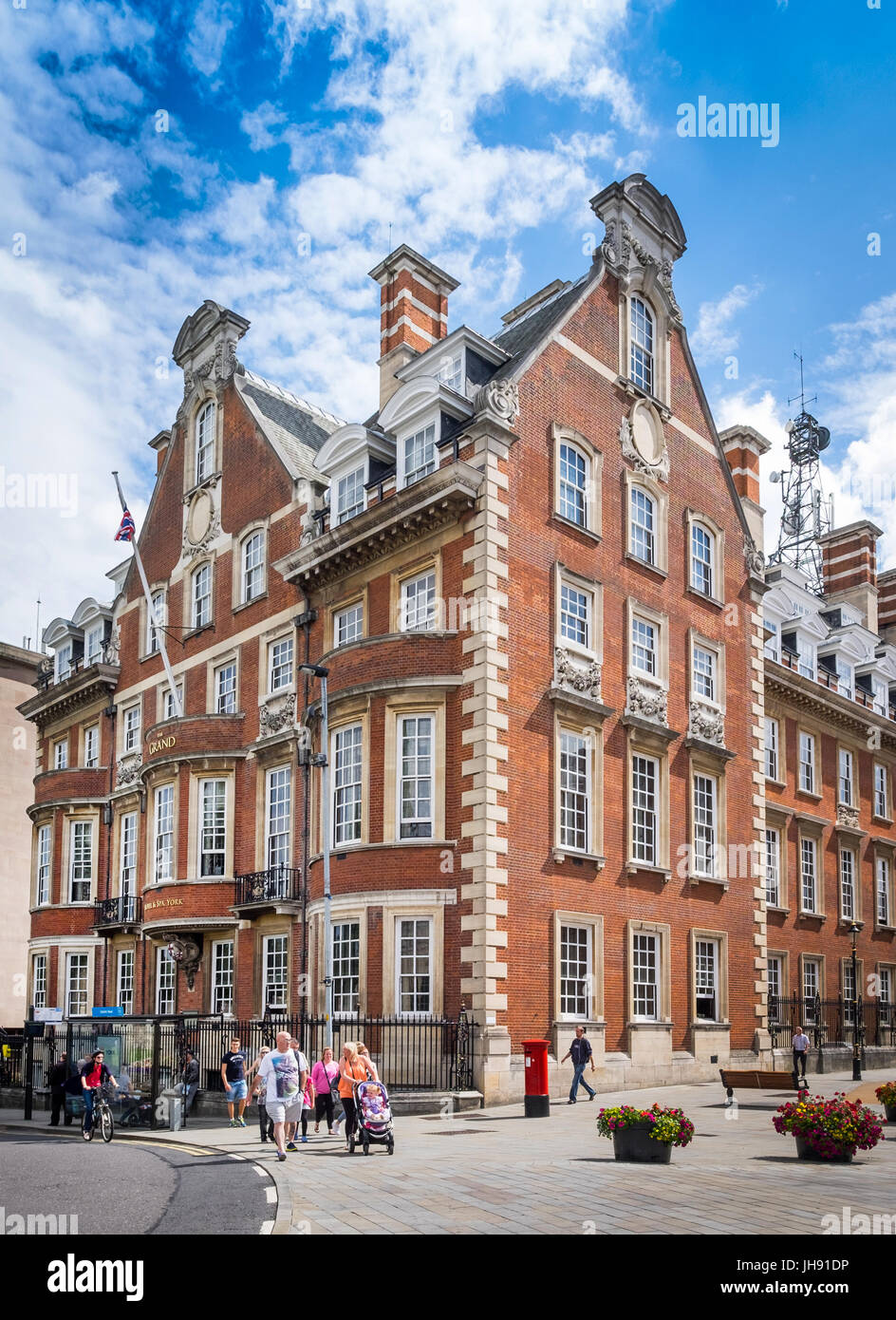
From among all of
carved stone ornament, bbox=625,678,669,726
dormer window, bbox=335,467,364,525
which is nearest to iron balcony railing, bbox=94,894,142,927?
dormer window, bbox=335,467,364,525

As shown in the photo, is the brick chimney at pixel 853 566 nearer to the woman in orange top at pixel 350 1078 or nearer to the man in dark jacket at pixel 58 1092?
the man in dark jacket at pixel 58 1092

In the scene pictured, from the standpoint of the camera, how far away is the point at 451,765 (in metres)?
27.6

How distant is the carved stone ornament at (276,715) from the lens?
32.9 m

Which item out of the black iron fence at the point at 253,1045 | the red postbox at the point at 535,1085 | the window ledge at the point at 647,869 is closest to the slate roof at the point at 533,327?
the window ledge at the point at 647,869

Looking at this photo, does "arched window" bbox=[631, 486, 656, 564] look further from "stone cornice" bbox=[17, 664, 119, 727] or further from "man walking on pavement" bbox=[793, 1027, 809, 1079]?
"stone cornice" bbox=[17, 664, 119, 727]

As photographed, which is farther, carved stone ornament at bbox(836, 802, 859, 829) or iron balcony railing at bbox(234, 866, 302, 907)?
carved stone ornament at bbox(836, 802, 859, 829)

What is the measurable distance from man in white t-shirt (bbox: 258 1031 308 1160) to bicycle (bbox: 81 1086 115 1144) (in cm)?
609

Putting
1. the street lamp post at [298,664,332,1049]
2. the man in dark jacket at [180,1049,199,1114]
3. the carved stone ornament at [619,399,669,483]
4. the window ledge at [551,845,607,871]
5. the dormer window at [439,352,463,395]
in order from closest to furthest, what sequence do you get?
1. the street lamp post at [298,664,332,1049]
2. the man in dark jacket at [180,1049,199,1114]
3. the window ledge at [551,845,607,871]
4. the dormer window at [439,352,463,395]
5. the carved stone ornament at [619,399,669,483]

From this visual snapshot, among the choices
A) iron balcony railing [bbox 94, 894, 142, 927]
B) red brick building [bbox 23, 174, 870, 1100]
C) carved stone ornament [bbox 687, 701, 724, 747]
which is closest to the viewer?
red brick building [bbox 23, 174, 870, 1100]

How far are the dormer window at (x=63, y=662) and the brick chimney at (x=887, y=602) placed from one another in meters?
35.4

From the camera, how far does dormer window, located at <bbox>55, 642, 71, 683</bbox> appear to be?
4909 centimetres

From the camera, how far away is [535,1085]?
2338 centimetres

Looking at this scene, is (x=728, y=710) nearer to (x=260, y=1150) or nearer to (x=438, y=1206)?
(x=260, y=1150)

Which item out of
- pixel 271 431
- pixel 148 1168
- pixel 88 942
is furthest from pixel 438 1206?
pixel 88 942
